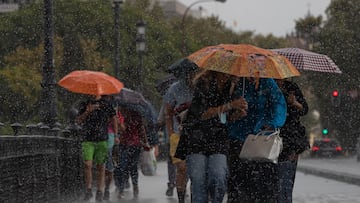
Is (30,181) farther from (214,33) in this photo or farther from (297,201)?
(214,33)

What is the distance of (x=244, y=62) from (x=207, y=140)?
0.82 meters

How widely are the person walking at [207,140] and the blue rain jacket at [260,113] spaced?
140mm

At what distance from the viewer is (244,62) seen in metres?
8.73

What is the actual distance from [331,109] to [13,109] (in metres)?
18.4

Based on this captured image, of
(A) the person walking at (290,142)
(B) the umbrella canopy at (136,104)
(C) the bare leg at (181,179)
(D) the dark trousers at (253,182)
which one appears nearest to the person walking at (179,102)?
(C) the bare leg at (181,179)

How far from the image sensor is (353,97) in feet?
161

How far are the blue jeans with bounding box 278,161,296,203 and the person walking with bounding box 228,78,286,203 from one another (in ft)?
2.77

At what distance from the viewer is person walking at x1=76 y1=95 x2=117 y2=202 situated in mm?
13805

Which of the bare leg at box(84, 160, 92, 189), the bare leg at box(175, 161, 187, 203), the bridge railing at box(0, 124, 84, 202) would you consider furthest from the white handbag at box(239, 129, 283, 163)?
the bare leg at box(84, 160, 92, 189)

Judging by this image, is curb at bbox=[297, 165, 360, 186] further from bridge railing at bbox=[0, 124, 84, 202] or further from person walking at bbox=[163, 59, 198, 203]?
person walking at bbox=[163, 59, 198, 203]

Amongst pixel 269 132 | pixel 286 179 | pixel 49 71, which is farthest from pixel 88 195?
pixel 269 132

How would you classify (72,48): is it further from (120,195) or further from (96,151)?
(96,151)

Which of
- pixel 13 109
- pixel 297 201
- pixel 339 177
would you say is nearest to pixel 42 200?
pixel 297 201

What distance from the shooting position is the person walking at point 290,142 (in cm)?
923
